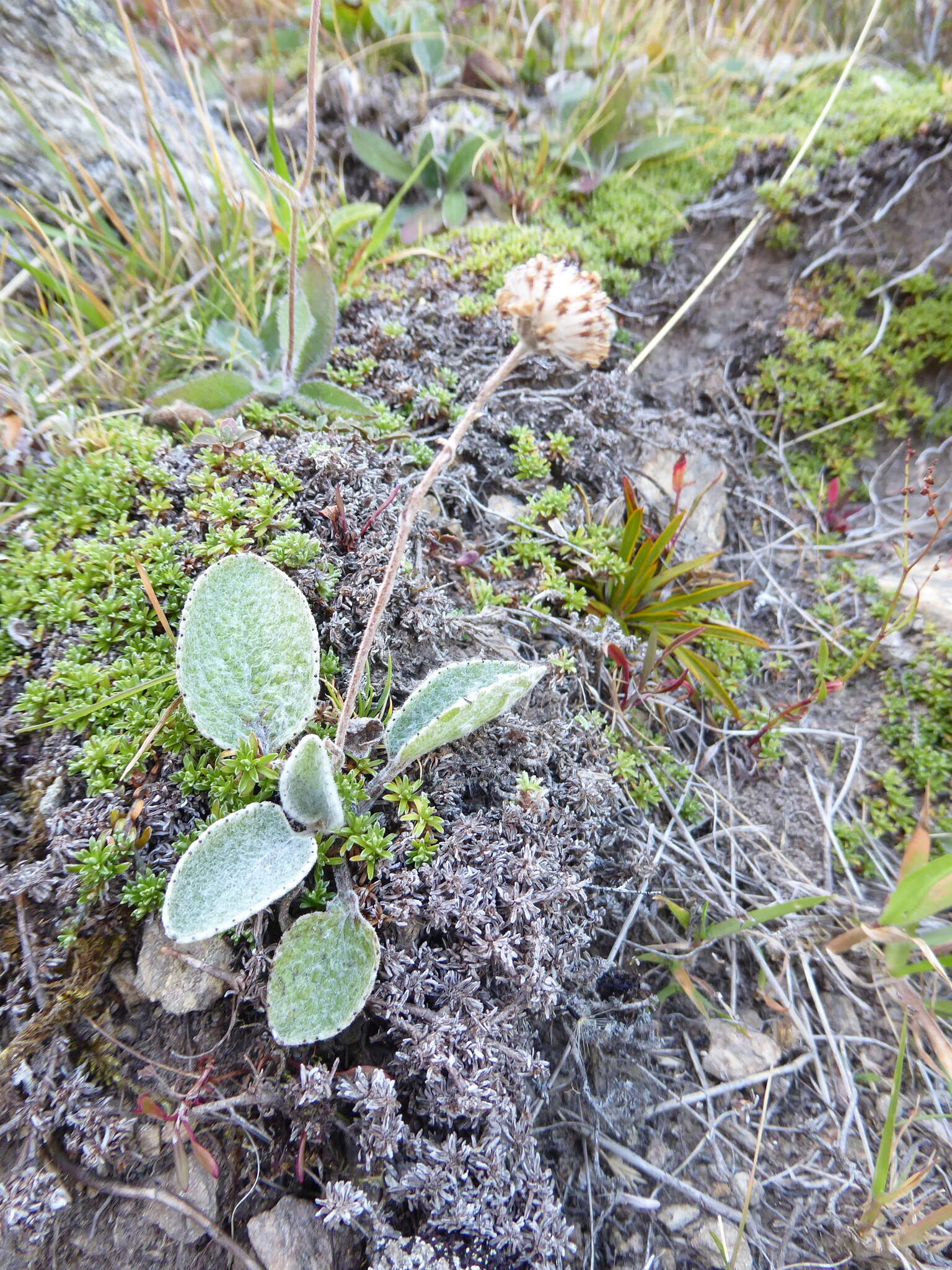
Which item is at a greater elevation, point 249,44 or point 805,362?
point 249,44

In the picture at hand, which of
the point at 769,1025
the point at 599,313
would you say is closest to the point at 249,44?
the point at 599,313

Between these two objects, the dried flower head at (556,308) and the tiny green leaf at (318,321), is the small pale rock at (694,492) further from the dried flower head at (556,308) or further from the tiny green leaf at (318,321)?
the dried flower head at (556,308)

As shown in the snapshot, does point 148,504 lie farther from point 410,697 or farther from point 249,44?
point 249,44

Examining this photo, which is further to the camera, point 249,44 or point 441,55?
point 249,44

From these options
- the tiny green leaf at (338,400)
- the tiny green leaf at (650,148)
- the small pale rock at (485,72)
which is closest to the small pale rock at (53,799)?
the tiny green leaf at (338,400)

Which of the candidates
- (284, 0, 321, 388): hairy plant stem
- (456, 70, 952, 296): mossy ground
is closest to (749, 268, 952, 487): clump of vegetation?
(456, 70, 952, 296): mossy ground

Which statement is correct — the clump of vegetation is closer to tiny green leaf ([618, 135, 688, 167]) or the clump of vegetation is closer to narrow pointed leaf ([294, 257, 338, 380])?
→ tiny green leaf ([618, 135, 688, 167])

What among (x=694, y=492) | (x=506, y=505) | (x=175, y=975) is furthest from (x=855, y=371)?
(x=175, y=975)
